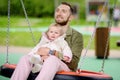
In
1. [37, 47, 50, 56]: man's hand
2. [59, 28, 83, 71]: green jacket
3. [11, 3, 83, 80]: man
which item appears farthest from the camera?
[59, 28, 83, 71]: green jacket

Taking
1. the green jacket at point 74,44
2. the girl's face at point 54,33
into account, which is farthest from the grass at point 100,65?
the girl's face at point 54,33

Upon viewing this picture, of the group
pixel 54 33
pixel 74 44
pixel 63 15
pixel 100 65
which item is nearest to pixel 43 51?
pixel 54 33

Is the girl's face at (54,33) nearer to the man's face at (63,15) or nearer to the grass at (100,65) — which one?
the man's face at (63,15)

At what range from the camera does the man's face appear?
192 inches

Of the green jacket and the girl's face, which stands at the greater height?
the girl's face

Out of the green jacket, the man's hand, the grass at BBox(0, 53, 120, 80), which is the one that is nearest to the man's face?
the green jacket

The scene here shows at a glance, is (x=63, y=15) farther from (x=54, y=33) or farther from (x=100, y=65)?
(x=100, y=65)

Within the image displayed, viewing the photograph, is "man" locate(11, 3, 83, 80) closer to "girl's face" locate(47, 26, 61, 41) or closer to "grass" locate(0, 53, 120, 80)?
"girl's face" locate(47, 26, 61, 41)

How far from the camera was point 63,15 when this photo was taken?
16.1ft

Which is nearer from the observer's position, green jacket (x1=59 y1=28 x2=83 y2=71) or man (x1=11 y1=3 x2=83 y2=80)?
man (x1=11 y1=3 x2=83 y2=80)

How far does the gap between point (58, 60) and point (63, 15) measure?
572mm

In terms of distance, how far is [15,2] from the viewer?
76.3ft

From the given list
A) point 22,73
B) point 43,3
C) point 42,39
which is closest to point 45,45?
point 42,39

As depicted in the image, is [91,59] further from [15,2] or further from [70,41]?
[15,2]
